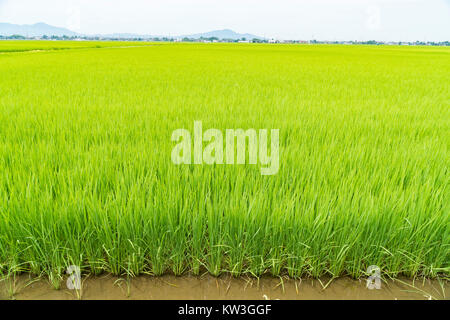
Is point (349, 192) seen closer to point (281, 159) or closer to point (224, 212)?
point (281, 159)

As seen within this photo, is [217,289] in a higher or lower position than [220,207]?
lower

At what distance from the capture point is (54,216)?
Result: 146cm

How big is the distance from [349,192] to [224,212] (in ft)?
2.40

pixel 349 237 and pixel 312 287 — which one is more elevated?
pixel 349 237

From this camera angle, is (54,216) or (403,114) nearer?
(54,216)

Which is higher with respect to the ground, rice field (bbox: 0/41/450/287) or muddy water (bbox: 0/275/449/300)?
rice field (bbox: 0/41/450/287)

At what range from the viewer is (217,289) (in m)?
1.34

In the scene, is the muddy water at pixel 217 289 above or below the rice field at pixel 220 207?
below

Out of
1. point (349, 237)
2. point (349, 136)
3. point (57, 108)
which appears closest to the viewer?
point (349, 237)

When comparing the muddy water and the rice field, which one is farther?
the rice field

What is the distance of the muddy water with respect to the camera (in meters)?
1.30

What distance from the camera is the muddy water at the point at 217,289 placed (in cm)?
130

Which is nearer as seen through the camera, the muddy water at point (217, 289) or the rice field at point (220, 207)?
the muddy water at point (217, 289)

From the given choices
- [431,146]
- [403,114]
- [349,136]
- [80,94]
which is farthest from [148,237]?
[80,94]
